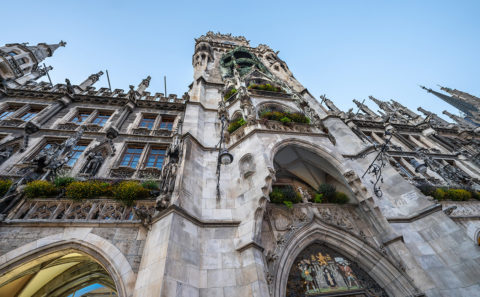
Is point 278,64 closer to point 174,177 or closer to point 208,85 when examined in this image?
point 208,85

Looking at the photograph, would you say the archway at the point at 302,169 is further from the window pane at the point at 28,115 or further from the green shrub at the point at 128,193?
the window pane at the point at 28,115

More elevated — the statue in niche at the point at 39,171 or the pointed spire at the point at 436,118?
the pointed spire at the point at 436,118

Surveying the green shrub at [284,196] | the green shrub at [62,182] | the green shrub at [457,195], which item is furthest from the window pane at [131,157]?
the green shrub at [457,195]

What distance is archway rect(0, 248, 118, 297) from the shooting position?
262 inches

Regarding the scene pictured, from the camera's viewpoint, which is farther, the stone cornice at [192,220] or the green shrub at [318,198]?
the green shrub at [318,198]

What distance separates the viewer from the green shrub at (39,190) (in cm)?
664

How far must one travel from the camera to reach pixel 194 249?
5.00m

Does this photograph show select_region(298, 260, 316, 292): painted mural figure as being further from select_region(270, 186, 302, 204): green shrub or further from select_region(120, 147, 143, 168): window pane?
select_region(120, 147, 143, 168): window pane

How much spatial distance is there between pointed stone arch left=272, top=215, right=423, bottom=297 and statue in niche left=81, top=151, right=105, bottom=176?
9.20 m

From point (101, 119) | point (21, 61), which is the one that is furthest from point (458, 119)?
point (21, 61)

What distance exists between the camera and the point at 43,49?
29891 millimetres

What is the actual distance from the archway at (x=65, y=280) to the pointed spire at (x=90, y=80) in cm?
1565

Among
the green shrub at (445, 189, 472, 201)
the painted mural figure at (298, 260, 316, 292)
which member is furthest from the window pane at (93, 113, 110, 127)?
the green shrub at (445, 189, 472, 201)

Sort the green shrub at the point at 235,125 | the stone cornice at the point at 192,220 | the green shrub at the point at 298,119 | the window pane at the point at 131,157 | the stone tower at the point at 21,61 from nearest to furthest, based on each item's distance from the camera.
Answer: the stone cornice at the point at 192,220
the green shrub at the point at 235,125
the green shrub at the point at 298,119
the window pane at the point at 131,157
the stone tower at the point at 21,61
